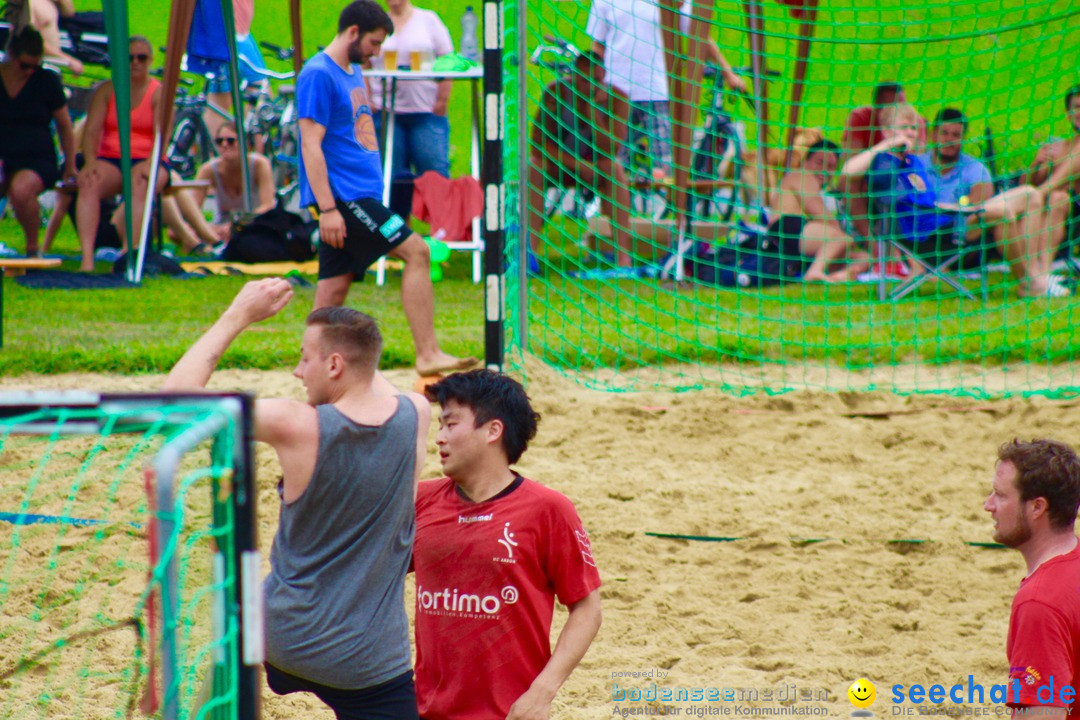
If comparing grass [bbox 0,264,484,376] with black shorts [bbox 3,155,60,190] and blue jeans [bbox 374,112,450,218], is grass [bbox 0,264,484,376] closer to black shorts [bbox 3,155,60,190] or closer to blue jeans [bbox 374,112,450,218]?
blue jeans [bbox 374,112,450,218]

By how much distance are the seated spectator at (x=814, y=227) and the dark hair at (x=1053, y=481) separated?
7.05 meters

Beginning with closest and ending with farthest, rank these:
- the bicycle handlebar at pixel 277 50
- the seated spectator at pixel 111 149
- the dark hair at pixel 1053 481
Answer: the dark hair at pixel 1053 481 < the seated spectator at pixel 111 149 < the bicycle handlebar at pixel 277 50

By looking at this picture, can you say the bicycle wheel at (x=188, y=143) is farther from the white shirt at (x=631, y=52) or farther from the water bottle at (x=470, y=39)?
the white shirt at (x=631, y=52)

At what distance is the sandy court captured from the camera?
3.94 meters

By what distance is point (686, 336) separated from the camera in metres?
8.06

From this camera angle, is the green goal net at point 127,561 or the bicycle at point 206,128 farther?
the bicycle at point 206,128

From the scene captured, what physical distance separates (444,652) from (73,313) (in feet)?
21.4

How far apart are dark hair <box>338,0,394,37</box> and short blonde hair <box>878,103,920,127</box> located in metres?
5.19

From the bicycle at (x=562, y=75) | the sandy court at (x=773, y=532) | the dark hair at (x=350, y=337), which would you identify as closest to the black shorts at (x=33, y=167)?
the sandy court at (x=773, y=532)

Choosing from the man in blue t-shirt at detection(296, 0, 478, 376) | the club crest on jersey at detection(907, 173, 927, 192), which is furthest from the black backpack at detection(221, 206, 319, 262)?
the club crest on jersey at detection(907, 173, 927, 192)

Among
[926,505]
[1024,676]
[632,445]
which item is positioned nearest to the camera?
[1024,676]

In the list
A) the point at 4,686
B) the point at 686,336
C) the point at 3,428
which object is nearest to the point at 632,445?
the point at 686,336

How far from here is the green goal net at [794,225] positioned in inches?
291

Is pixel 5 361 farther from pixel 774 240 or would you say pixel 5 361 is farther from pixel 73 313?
pixel 774 240
